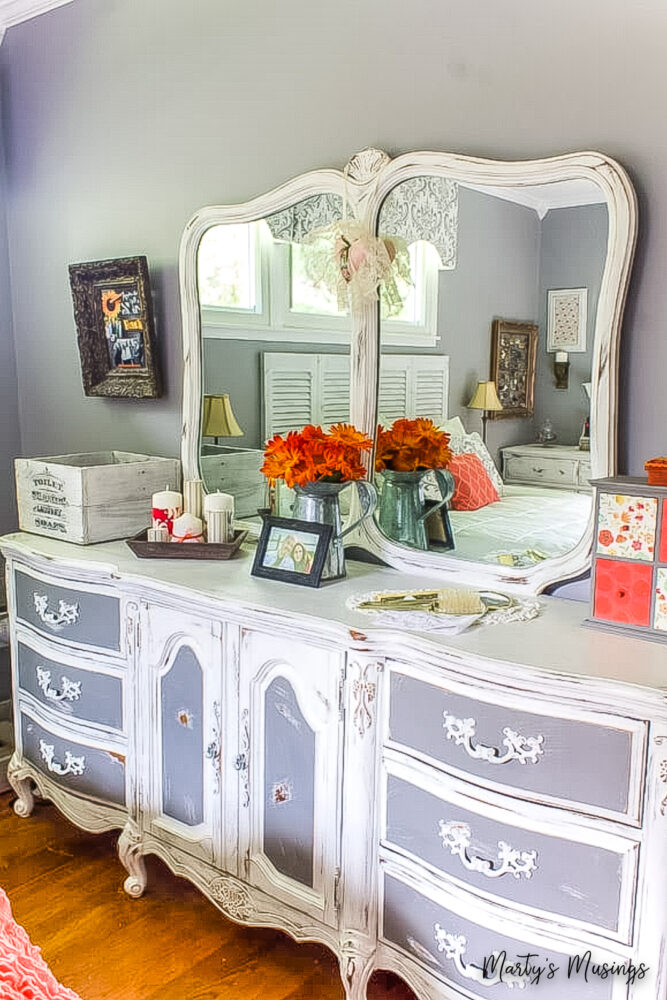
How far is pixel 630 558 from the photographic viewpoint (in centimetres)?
173

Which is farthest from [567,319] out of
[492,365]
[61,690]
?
[61,690]

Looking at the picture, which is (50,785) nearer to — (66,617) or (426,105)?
(66,617)

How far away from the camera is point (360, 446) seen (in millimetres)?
2162

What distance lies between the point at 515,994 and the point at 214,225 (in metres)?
2.00

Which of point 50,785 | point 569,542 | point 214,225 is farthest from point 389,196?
point 50,785

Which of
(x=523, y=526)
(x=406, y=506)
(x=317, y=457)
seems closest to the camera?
(x=523, y=526)

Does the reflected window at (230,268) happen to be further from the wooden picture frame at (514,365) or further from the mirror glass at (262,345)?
the wooden picture frame at (514,365)

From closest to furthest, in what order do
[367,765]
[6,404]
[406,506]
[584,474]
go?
[367,765]
[584,474]
[406,506]
[6,404]

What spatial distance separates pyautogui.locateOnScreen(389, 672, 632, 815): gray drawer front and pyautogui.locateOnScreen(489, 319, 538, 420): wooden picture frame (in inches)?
26.3

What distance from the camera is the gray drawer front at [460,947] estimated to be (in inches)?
61.6

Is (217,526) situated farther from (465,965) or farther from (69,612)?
(465,965)

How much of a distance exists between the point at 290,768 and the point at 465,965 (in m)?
0.52

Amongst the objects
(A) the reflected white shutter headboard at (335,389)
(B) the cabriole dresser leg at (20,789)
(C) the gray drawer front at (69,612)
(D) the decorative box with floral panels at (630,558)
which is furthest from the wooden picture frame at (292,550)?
(B) the cabriole dresser leg at (20,789)

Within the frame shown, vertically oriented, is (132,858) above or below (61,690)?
below
